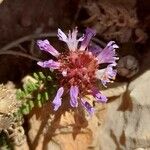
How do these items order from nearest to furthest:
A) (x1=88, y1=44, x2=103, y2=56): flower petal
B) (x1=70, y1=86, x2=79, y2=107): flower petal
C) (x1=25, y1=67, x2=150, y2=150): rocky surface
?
(x1=70, y1=86, x2=79, y2=107): flower petal < (x1=88, y1=44, x2=103, y2=56): flower petal < (x1=25, y1=67, x2=150, y2=150): rocky surface

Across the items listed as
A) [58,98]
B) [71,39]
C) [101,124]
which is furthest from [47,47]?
[101,124]

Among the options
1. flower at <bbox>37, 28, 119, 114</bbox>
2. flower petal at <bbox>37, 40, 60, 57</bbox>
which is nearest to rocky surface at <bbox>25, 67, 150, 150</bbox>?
flower at <bbox>37, 28, 119, 114</bbox>

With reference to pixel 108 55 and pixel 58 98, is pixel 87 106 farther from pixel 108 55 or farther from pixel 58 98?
pixel 108 55

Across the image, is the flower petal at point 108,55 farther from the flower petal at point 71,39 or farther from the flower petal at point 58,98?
the flower petal at point 58,98

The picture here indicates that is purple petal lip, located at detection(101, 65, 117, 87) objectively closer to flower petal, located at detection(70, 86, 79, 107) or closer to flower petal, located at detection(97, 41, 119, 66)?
flower petal, located at detection(97, 41, 119, 66)

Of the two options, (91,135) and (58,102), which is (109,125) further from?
(58,102)

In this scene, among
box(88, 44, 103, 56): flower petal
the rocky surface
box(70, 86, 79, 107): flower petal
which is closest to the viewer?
box(70, 86, 79, 107): flower petal

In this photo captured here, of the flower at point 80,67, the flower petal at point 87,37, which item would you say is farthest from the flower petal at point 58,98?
the flower petal at point 87,37
